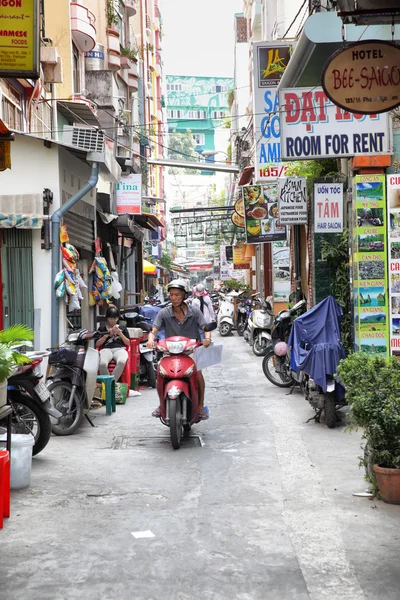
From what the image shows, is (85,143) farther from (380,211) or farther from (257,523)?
(257,523)

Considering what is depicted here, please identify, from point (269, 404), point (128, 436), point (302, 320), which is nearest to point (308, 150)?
point (302, 320)

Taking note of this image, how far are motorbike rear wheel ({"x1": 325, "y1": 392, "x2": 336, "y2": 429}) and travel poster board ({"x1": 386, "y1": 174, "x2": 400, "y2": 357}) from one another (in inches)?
75.2

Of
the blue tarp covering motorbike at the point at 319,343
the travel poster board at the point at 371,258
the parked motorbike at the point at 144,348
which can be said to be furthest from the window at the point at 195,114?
the blue tarp covering motorbike at the point at 319,343

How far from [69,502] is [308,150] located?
6.62 metres

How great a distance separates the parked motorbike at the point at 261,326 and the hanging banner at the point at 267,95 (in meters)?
3.96

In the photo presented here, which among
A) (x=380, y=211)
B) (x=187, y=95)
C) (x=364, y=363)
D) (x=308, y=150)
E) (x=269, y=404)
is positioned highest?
(x=187, y=95)

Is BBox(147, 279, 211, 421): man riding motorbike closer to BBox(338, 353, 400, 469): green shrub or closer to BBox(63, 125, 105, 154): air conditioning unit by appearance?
BBox(338, 353, 400, 469): green shrub

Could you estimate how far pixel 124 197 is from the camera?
866 inches

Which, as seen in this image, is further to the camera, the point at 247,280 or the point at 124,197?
the point at 247,280

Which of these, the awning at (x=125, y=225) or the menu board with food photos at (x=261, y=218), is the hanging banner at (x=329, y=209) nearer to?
the menu board with food photos at (x=261, y=218)

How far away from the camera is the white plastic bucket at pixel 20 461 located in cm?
674

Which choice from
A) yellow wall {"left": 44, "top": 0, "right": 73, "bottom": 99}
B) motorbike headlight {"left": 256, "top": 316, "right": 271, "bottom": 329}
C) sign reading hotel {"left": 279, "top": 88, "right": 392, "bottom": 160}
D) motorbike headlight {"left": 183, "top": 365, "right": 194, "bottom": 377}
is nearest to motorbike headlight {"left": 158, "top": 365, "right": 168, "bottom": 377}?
motorbike headlight {"left": 183, "top": 365, "right": 194, "bottom": 377}

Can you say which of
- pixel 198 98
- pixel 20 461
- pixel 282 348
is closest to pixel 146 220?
pixel 282 348

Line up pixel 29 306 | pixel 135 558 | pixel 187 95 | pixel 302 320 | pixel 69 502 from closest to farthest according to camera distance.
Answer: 1. pixel 135 558
2. pixel 69 502
3. pixel 302 320
4. pixel 29 306
5. pixel 187 95
